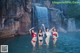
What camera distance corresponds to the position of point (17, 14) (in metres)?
17.2

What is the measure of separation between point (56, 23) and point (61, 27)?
1.59ft

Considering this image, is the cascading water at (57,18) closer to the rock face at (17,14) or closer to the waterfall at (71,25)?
the waterfall at (71,25)

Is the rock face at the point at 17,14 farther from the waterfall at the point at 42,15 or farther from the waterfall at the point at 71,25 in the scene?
the waterfall at the point at 71,25

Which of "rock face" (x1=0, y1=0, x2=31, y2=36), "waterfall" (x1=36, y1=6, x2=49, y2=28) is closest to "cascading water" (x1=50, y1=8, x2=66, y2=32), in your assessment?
"waterfall" (x1=36, y1=6, x2=49, y2=28)

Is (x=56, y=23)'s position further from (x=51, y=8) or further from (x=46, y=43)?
(x=46, y=43)

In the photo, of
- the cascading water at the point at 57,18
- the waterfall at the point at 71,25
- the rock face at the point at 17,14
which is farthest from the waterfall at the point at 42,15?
the waterfall at the point at 71,25

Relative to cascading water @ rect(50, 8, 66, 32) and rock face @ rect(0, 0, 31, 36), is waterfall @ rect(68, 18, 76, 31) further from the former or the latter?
rock face @ rect(0, 0, 31, 36)

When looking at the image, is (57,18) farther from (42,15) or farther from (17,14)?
(17,14)

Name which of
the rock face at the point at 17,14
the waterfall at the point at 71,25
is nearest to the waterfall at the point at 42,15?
the rock face at the point at 17,14

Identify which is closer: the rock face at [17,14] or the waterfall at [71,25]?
the rock face at [17,14]

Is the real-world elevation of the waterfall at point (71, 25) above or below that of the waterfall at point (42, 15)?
below

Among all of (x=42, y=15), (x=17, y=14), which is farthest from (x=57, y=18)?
(x=17, y=14)

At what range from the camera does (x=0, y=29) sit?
614 inches

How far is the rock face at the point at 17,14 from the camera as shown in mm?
16062
